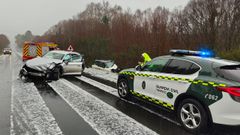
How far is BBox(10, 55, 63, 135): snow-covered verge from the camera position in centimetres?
489

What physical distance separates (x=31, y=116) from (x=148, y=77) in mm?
3095

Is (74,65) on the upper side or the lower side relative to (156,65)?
lower

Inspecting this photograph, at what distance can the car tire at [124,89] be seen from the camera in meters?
7.76

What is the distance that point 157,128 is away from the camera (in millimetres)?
5273

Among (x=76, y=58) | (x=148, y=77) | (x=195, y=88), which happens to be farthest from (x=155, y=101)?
(x=76, y=58)

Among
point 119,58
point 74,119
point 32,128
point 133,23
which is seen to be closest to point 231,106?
point 74,119

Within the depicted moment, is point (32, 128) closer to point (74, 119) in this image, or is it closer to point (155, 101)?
point (74, 119)

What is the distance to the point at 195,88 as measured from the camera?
5.04m

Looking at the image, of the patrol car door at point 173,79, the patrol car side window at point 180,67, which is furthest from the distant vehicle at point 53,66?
the patrol car side window at point 180,67

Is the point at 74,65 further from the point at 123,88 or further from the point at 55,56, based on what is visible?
the point at 123,88

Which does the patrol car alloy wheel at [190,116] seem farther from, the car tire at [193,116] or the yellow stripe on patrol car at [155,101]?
the yellow stripe on patrol car at [155,101]

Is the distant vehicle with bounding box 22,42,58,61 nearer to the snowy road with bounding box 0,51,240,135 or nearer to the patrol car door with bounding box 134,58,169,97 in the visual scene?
the snowy road with bounding box 0,51,240,135

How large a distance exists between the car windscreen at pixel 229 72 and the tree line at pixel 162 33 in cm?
1578

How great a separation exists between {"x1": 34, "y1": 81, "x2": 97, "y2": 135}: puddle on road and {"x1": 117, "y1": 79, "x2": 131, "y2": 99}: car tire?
1888mm
